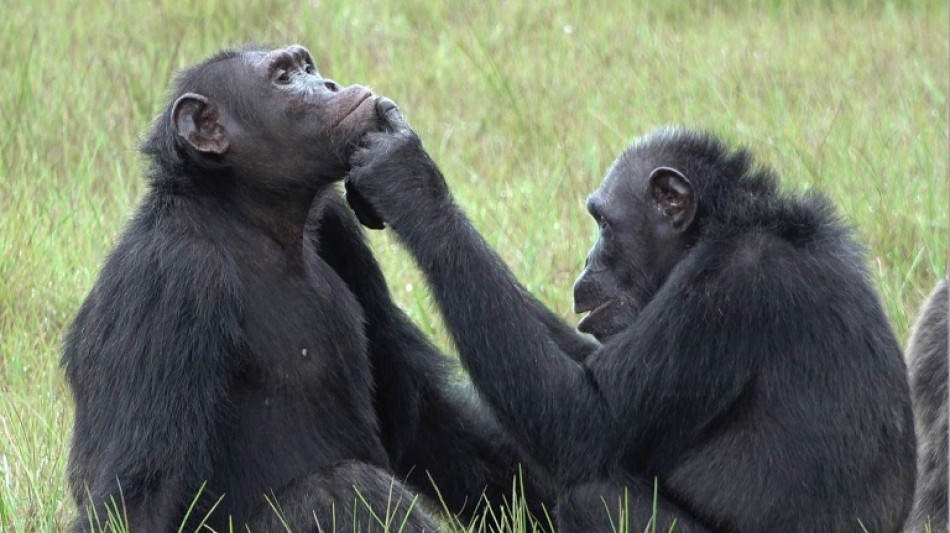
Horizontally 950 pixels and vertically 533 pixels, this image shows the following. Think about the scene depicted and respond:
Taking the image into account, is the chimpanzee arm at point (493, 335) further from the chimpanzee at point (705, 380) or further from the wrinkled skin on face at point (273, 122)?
the wrinkled skin on face at point (273, 122)

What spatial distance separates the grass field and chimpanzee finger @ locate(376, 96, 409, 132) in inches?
65.9

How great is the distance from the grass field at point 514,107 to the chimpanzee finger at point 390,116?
167cm

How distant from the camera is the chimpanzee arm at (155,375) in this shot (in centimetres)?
427

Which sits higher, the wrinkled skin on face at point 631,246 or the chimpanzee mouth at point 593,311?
the wrinkled skin on face at point 631,246

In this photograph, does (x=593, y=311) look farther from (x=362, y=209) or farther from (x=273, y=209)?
(x=273, y=209)

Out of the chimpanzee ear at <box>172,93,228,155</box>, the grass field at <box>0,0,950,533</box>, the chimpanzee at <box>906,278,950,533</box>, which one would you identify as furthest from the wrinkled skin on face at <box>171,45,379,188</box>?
the chimpanzee at <box>906,278,950,533</box>

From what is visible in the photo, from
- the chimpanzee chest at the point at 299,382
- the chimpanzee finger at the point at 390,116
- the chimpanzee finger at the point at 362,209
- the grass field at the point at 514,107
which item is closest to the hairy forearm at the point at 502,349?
the chimpanzee finger at the point at 362,209

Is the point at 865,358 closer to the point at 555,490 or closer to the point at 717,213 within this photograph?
the point at 717,213

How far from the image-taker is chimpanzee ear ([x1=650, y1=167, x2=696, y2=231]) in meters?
4.89

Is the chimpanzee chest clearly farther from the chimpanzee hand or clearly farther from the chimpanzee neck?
the chimpanzee hand

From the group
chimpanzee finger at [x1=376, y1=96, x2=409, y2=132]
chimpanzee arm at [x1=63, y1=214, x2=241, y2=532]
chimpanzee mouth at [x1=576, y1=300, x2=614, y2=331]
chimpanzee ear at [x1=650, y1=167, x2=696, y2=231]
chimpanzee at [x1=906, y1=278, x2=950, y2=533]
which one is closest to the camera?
chimpanzee arm at [x1=63, y1=214, x2=241, y2=532]

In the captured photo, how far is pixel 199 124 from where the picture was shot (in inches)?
186

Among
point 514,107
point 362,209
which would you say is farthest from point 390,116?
point 514,107

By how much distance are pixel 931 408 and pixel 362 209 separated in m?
2.04
